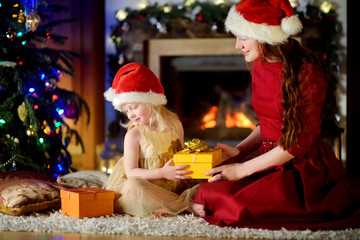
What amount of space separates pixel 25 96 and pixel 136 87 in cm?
90

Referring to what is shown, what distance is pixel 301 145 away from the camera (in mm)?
1909

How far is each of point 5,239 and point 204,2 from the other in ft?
10.6

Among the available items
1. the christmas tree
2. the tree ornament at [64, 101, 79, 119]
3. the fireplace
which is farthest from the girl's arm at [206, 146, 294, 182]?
the fireplace

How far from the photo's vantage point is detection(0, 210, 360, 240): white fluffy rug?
1.79 metres

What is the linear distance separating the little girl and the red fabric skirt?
262mm

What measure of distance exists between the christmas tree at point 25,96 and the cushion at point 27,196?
49cm

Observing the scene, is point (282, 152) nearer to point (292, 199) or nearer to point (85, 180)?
point (292, 199)

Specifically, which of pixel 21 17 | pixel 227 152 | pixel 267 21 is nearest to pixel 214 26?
pixel 21 17

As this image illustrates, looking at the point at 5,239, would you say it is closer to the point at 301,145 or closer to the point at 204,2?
the point at 301,145

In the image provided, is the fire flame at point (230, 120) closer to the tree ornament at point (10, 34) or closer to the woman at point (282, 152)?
the tree ornament at point (10, 34)

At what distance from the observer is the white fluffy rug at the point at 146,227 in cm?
179

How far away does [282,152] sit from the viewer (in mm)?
1918

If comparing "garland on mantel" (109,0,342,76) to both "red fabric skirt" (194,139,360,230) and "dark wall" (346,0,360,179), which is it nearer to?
"dark wall" (346,0,360,179)

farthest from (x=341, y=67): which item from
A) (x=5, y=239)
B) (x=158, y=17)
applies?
(x=5, y=239)
